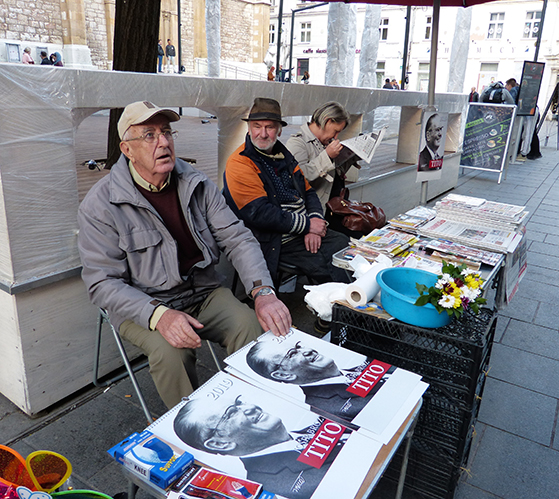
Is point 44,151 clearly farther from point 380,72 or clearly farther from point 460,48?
point 380,72

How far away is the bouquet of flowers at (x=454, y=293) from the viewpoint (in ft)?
5.21

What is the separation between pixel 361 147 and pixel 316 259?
898 mm

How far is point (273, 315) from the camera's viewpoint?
180cm

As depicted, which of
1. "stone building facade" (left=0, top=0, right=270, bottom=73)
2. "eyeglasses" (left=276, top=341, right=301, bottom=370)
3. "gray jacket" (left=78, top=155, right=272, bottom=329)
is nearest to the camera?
"eyeglasses" (left=276, top=341, right=301, bottom=370)

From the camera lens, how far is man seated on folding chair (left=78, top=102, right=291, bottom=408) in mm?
1827

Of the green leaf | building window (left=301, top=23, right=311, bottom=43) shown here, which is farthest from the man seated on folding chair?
building window (left=301, top=23, right=311, bottom=43)

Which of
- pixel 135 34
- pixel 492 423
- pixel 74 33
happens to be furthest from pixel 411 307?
pixel 74 33

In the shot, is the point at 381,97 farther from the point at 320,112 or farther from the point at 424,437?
the point at 424,437

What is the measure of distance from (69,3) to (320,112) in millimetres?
25557

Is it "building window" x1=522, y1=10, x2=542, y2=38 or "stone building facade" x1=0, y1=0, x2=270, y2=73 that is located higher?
"building window" x1=522, y1=10, x2=542, y2=38

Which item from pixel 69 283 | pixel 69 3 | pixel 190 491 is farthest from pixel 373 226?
pixel 69 3

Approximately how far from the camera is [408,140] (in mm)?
6871

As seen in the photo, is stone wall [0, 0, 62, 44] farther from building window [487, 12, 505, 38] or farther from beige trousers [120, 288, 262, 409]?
building window [487, 12, 505, 38]

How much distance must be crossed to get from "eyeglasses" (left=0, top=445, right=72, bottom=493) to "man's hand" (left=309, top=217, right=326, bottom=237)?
204 centimetres
